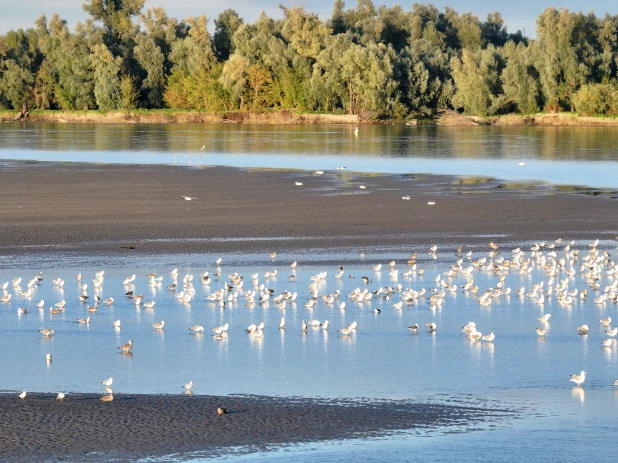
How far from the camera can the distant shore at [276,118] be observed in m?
106

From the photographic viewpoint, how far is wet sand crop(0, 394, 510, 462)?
10312 millimetres

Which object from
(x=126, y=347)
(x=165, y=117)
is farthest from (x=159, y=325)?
(x=165, y=117)

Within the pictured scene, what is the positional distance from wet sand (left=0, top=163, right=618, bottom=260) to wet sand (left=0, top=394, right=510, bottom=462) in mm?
11597

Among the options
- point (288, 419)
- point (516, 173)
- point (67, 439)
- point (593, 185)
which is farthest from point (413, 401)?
point (516, 173)

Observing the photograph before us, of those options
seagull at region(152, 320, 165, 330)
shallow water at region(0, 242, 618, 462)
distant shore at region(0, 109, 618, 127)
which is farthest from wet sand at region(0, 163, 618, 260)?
distant shore at region(0, 109, 618, 127)

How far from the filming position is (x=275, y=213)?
29.9 m

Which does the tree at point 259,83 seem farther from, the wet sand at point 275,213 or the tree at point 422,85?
the wet sand at point 275,213

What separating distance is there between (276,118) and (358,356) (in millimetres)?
112878

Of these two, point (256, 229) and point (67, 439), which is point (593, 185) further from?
point (67, 439)

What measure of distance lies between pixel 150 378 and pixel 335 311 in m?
4.93

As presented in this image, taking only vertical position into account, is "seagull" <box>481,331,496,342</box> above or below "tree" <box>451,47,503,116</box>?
below

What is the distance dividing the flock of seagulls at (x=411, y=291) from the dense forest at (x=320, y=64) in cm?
8628

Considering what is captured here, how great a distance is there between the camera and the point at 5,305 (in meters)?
17.4

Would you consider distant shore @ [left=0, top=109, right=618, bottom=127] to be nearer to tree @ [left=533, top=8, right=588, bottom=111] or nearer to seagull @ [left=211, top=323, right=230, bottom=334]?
tree @ [left=533, top=8, right=588, bottom=111]
